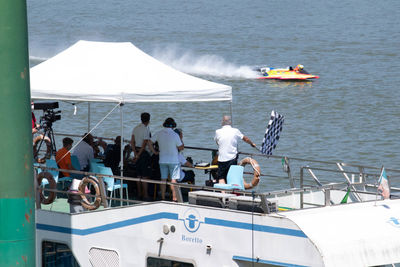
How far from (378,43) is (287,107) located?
902 inches

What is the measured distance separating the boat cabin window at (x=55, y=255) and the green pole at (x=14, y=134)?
389 centimetres

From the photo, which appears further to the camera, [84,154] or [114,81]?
[84,154]

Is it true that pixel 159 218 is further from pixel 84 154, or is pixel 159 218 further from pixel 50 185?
pixel 84 154

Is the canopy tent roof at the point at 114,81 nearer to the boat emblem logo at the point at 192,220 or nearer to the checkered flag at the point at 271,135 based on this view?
the checkered flag at the point at 271,135

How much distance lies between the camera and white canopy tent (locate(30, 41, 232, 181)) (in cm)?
1130

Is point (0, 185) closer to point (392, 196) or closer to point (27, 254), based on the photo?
point (27, 254)

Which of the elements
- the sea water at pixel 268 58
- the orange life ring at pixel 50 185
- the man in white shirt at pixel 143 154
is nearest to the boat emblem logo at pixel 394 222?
the man in white shirt at pixel 143 154

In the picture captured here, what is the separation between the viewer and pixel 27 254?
586 cm

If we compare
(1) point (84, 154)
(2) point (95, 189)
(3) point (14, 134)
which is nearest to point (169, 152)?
(2) point (95, 189)

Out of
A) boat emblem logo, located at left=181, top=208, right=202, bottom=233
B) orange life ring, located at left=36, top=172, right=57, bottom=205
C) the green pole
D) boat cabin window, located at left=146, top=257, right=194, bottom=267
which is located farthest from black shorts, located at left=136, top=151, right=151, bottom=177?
the green pole

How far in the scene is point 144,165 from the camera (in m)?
12.1

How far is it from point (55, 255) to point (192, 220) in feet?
6.58

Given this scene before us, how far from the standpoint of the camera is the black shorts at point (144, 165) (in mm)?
12062

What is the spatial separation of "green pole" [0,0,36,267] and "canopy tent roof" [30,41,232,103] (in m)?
5.37
